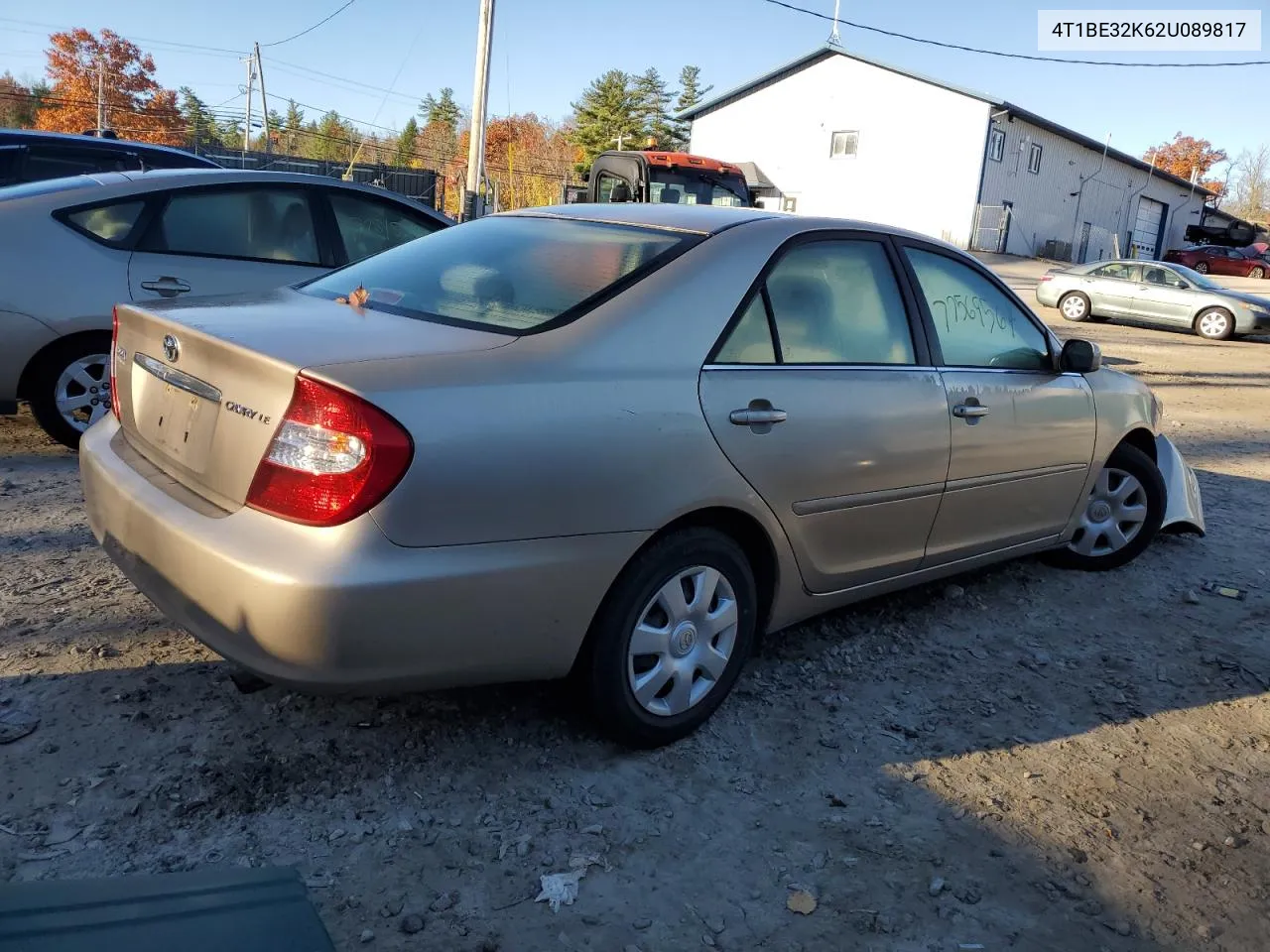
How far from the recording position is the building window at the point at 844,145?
36875mm

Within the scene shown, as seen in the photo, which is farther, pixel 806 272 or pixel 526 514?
pixel 806 272

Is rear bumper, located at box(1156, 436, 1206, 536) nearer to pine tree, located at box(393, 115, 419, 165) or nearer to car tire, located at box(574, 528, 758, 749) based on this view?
car tire, located at box(574, 528, 758, 749)

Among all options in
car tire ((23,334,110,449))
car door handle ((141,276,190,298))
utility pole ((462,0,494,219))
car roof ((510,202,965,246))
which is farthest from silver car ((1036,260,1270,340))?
car tire ((23,334,110,449))

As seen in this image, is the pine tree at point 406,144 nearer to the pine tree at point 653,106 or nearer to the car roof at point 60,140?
the pine tree at point 653,106

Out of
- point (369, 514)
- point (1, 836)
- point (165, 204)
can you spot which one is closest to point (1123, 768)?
point (369, 514)

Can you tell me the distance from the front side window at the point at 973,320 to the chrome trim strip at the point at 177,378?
247cm

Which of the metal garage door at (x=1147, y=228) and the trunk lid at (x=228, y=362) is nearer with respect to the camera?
the trunk lid at (x=228, y=362)

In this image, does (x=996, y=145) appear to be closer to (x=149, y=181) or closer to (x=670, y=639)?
(x=149, y=181)

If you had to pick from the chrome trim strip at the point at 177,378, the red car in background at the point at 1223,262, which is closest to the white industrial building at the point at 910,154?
the red car in background at the point at 1223,262

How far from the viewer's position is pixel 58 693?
2961mm

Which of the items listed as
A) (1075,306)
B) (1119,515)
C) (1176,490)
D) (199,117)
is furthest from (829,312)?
(199,117)

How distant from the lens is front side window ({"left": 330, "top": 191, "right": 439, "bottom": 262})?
6.05 m

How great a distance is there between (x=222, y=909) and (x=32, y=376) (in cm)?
442

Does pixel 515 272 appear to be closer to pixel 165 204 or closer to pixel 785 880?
pixel 785 880
